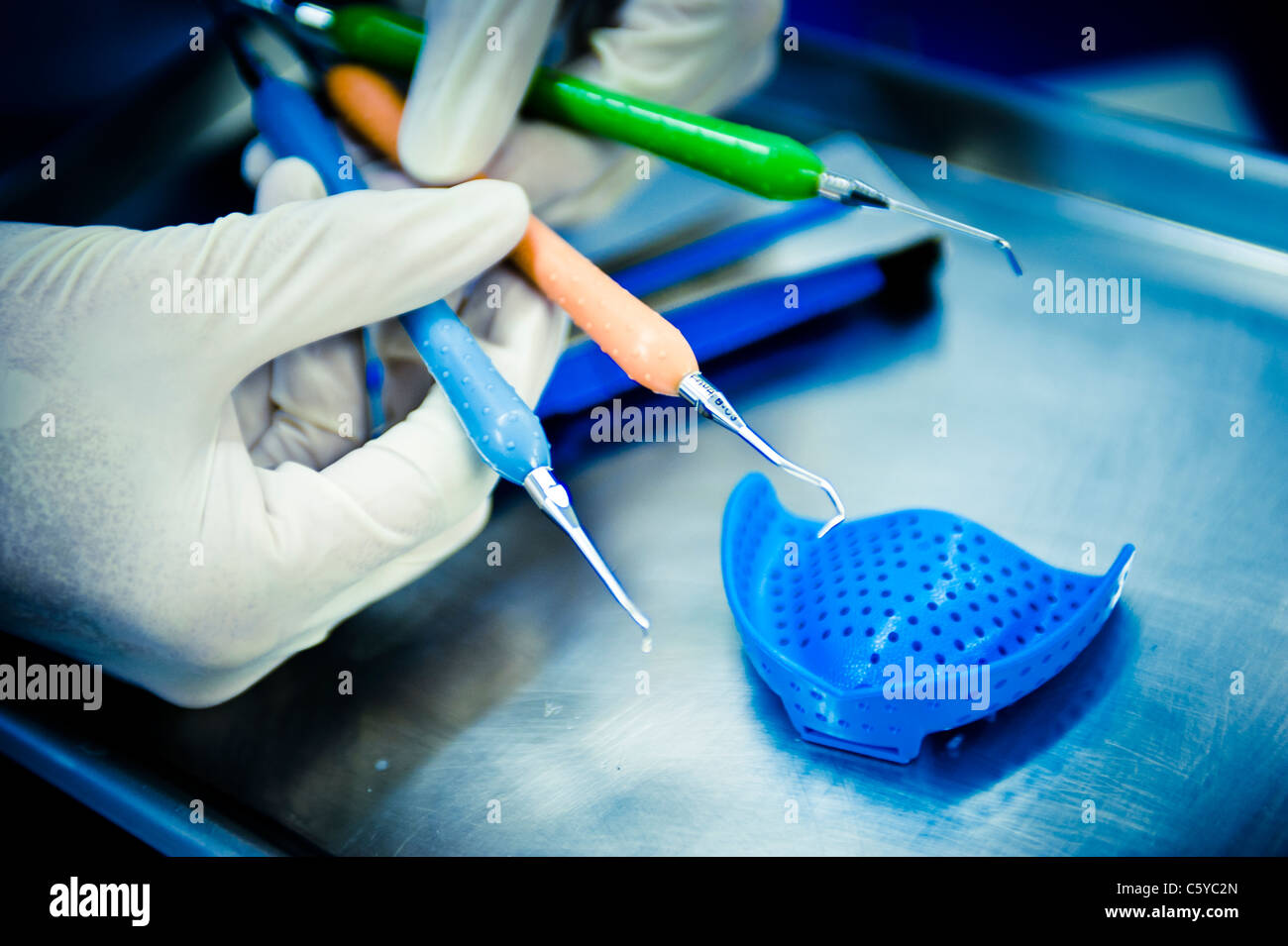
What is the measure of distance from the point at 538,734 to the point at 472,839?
65 millimetres

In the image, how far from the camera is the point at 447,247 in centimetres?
60

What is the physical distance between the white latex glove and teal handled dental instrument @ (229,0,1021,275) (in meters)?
0.03

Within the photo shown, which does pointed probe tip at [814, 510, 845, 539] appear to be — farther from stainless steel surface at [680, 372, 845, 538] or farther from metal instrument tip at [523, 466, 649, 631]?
metal instrument tip at [523, 466, 649, 631]

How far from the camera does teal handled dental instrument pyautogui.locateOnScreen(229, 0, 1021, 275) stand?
62 cm

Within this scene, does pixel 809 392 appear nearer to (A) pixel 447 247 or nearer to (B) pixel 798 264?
(B) pixel 798 264

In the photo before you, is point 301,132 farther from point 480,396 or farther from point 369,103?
point 480,396

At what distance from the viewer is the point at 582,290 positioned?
2.02 feet

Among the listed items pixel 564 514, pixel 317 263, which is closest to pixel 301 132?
pixel 317 263

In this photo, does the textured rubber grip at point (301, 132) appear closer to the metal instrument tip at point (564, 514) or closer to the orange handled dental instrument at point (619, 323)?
the orange handled dental instrument at point (619, 323)

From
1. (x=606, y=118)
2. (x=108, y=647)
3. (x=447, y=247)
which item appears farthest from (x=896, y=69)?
(x=108, y=647)

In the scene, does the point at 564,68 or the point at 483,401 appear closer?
the point at 483,401

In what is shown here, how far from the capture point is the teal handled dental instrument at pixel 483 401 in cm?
53

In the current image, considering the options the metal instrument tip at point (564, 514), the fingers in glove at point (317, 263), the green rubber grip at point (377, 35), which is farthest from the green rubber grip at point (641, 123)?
the metal instrument tip at point (564, 514)

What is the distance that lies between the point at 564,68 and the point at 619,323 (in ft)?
0.97
